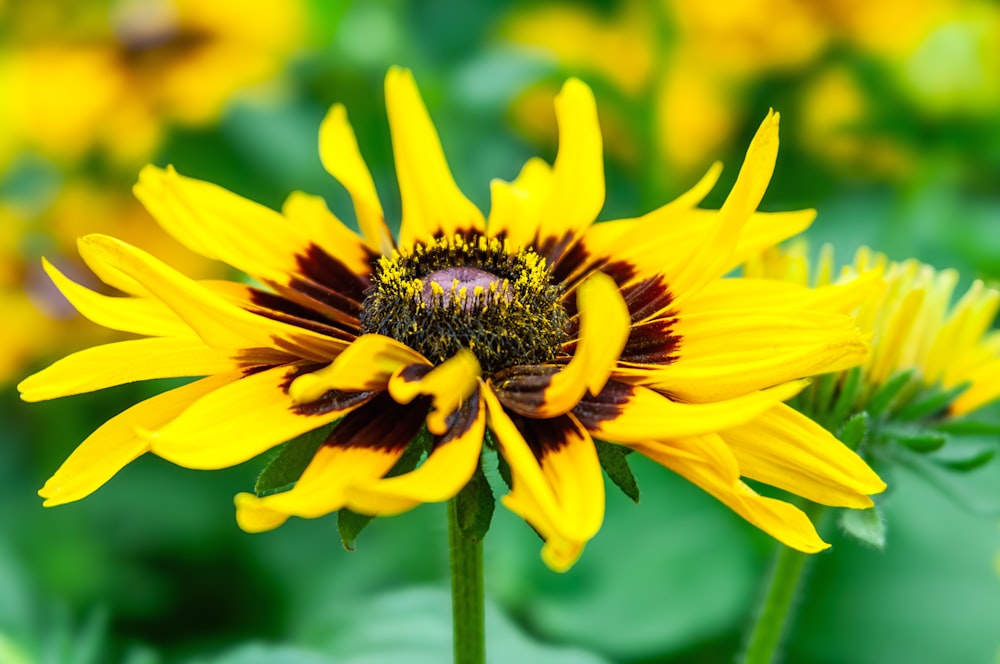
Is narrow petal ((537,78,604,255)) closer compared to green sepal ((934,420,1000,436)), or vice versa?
green sepal ((934,420,1000,436))

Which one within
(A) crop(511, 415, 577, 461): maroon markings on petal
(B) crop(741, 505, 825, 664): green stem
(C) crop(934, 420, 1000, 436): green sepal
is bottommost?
(B) crop(741, 505, 825, 664): green stem

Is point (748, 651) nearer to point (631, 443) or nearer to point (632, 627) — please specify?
point (631, 443)

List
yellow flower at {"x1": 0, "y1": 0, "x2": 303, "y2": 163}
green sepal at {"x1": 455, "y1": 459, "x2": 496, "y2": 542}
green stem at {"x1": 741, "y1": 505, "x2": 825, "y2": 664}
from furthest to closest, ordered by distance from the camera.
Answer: yellow flower at {"x1": 0, "y1": 0, "x2": 303, "y2": 163} < green stem at {"x1": 741, "y1": 505, "x2": 825, "y2": 664} < green sepal at {"x1": 455, "y1": 459, "x2": 496, "y2": 542}

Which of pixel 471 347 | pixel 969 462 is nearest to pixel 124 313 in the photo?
pixel 471 347

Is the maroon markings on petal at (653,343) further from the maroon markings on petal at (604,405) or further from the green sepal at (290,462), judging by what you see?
the green sepal at (290,462)

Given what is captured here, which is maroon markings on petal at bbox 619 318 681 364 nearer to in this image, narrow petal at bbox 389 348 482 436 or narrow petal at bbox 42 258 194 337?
narrow petal at bbox 389 348 482 436

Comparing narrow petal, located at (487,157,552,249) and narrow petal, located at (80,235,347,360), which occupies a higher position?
narrow petal, located at (487,157,552,249)

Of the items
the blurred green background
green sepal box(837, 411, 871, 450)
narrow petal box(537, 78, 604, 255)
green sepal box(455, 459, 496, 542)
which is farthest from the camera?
the blurred green background

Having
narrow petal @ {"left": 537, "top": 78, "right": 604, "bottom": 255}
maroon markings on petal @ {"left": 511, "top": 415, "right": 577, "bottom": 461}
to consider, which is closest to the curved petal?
maroon markings on petal @ {"left": 511, "top": 415, "right": 577, "bottom": 461}
